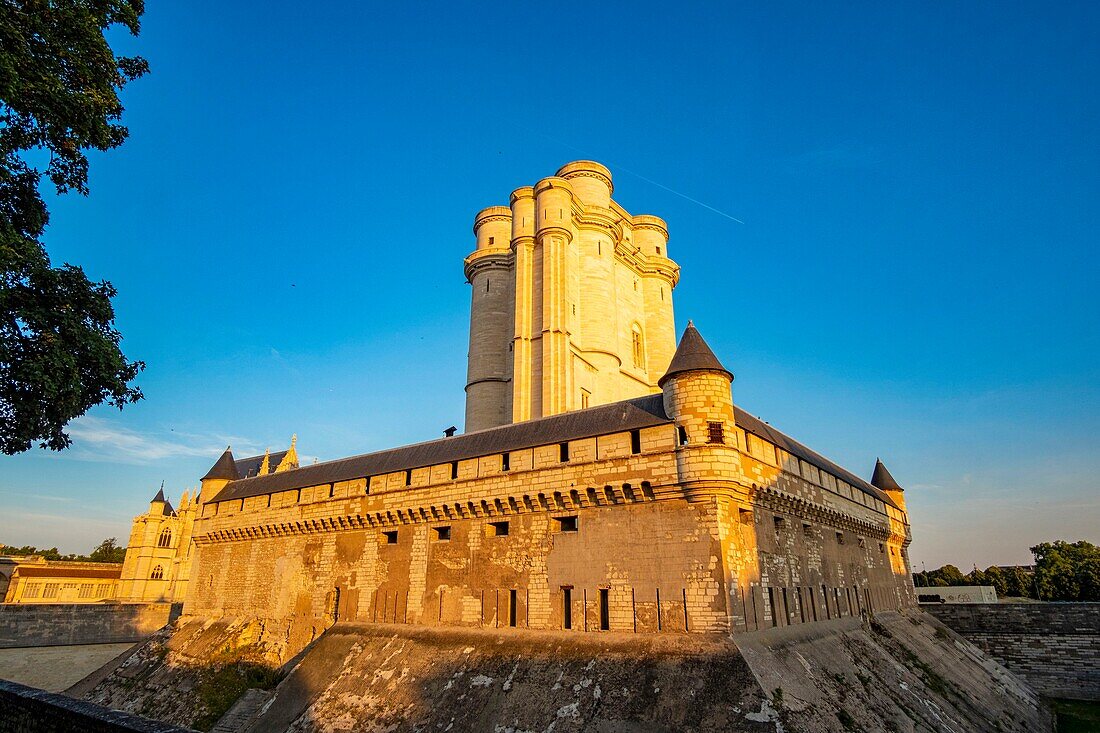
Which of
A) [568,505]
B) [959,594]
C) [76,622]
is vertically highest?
[568,505]

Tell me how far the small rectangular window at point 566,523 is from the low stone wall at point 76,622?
27.1 metres

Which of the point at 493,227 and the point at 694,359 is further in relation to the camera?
the point at 493,227

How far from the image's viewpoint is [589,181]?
34.5m

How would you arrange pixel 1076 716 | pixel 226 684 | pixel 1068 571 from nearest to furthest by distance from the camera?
pixel 226 684, pixel 1076 716, pixel 1068 571

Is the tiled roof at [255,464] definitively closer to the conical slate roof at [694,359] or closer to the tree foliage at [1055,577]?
the conical slate roof at [694,359]

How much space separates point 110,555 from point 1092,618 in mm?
108852

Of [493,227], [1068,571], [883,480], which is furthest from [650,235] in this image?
[1068,571]

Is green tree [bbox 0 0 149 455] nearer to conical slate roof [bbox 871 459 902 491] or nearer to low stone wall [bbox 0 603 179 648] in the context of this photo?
low stone wall [bbox 0 603 179 648]

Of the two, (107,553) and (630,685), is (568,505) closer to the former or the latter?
(630,685)

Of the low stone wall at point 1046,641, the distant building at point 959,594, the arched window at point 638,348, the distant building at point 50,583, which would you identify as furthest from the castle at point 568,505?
the distant building at point 50,583

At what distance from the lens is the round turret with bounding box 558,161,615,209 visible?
34125 millimetres

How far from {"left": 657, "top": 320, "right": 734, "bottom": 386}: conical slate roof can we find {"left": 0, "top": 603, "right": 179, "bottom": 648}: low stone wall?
3206cm

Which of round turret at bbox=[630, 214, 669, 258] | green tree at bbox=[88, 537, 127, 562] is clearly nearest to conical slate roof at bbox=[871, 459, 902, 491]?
round turret at bbox=[630, 214, 669, 258]

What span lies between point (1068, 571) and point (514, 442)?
54.2 m
